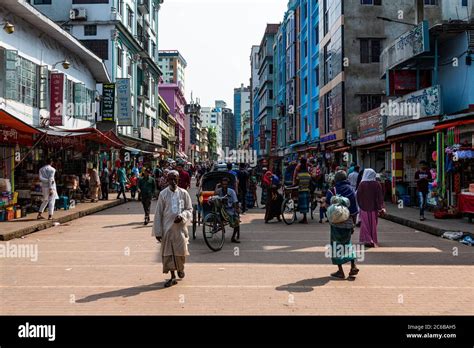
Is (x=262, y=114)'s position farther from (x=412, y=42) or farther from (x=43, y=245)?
(x=43, y=245)

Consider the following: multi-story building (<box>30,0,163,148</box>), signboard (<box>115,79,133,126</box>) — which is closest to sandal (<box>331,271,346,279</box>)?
multi-story building (<box>30,0,163,148</box>)

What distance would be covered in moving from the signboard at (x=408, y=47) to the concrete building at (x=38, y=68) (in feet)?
47.6

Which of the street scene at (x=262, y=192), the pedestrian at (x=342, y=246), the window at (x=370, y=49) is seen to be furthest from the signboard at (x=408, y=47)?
the pedestrian at (x=342, y=246)

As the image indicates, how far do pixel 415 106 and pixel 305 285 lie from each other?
15.1 m

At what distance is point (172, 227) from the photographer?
8.05m

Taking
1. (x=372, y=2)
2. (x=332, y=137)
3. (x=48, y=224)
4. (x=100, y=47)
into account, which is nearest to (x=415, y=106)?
(x=332, y=137)

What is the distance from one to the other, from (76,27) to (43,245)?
3067 centimetres

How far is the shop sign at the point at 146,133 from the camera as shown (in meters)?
47.6

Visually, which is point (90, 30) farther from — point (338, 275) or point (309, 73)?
point (338, 275)

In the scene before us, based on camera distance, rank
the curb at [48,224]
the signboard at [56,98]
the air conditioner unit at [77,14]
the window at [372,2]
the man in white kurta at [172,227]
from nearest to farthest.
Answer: the man in white kurta at [172,227], the curb at [48,224], the signboard at [56,98], the window at [372,2], the air conditioner unit at [77,14]

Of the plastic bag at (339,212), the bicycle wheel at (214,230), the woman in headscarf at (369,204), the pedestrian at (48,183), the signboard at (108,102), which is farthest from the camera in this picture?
the signboard at (108,102)

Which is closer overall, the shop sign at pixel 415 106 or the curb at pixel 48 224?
the curb at pixel 48 224

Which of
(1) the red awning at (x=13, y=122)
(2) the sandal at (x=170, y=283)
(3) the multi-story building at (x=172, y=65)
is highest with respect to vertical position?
(3) the multi-story building at (x=172, y=65)

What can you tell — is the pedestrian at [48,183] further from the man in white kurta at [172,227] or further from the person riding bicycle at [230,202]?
the man in white kurta at [172,227]
